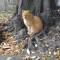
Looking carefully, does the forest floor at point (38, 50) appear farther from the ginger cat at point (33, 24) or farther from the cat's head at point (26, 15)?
the cat's head at point (26, 15)

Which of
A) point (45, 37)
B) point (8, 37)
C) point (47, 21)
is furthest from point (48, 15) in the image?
point (8, 37)

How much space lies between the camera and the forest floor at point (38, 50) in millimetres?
6125

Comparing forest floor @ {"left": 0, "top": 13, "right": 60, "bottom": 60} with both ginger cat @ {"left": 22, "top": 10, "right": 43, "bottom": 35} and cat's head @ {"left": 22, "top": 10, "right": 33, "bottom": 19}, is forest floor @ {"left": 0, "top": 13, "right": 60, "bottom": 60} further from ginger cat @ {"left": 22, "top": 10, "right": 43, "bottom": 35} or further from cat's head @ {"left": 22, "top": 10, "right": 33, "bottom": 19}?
cat's head @ {"left": 22, "top": 10, "right": 33, "bottom": 19}

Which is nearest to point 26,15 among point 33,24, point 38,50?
point 33,24

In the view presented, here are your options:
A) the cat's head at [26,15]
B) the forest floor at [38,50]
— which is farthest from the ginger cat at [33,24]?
the forest floor at [38,50]

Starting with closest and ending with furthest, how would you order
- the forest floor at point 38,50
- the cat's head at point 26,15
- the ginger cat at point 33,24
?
the forest floor at point 38,50, the cat's head at point 26,15, the ginger cat at point 33,24

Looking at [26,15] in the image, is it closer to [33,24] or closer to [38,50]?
[33,24]

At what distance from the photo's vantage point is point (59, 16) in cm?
739

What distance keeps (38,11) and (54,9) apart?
1.51 feet

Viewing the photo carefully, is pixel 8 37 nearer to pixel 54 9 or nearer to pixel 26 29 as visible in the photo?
pixel 26 29

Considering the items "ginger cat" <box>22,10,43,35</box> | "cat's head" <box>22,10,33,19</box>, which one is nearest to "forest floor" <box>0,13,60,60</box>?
"ginger cat" <box>22,10,43,35</box>

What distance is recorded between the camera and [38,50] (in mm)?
6426

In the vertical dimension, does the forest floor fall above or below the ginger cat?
below

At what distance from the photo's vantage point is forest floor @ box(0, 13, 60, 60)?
612 cm
